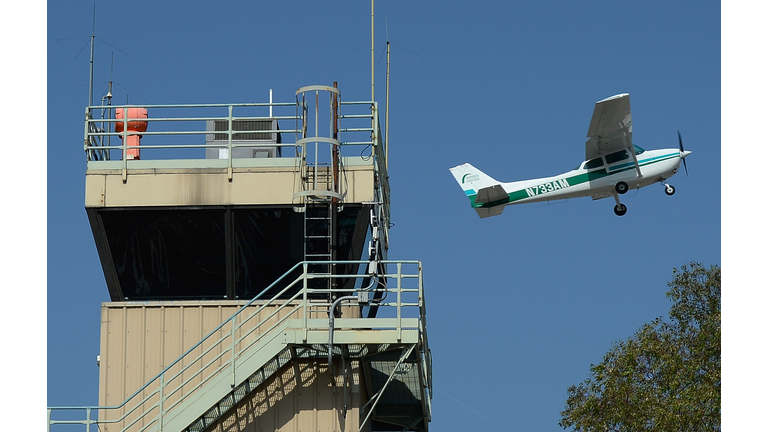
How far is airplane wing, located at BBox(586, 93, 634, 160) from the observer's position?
4075 cm

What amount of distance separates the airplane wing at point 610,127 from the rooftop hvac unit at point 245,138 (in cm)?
1644

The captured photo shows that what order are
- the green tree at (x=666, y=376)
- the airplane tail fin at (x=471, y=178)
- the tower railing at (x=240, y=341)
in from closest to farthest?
the tower railing at (x=240, y=341) → the green tree at (x=666, y=376) → the airplane tail fin at (x=471, y=178)

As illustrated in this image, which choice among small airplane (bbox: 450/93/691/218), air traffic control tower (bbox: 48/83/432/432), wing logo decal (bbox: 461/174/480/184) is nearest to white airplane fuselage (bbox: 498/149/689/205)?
small airplane (bbox: 450/93/691/218)

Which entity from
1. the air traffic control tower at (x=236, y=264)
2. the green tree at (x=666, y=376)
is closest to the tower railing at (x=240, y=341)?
the air traffic control tower at (x=236, y=264)

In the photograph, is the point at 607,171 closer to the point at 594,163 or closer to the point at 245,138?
the point at 594,163

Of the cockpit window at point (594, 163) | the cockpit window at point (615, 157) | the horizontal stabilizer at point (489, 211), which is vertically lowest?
the horizontal stabilizer at point (489, 211)

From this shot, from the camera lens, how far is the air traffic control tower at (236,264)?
24125 mm

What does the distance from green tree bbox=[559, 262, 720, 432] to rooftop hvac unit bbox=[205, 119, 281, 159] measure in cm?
1430

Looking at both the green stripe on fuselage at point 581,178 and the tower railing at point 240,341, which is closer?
the tower railing at point 240,341

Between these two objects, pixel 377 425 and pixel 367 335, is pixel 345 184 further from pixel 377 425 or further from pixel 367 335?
pixel 377 425

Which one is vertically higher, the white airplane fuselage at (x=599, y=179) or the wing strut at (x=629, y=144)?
the wing strut at (x=629, y=144)

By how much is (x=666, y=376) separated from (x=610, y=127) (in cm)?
833

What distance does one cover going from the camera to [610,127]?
4112 centimetres

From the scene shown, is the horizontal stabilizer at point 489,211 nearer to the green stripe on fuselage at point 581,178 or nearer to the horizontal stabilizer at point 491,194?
the horizontal stabilizer at point 491,194
